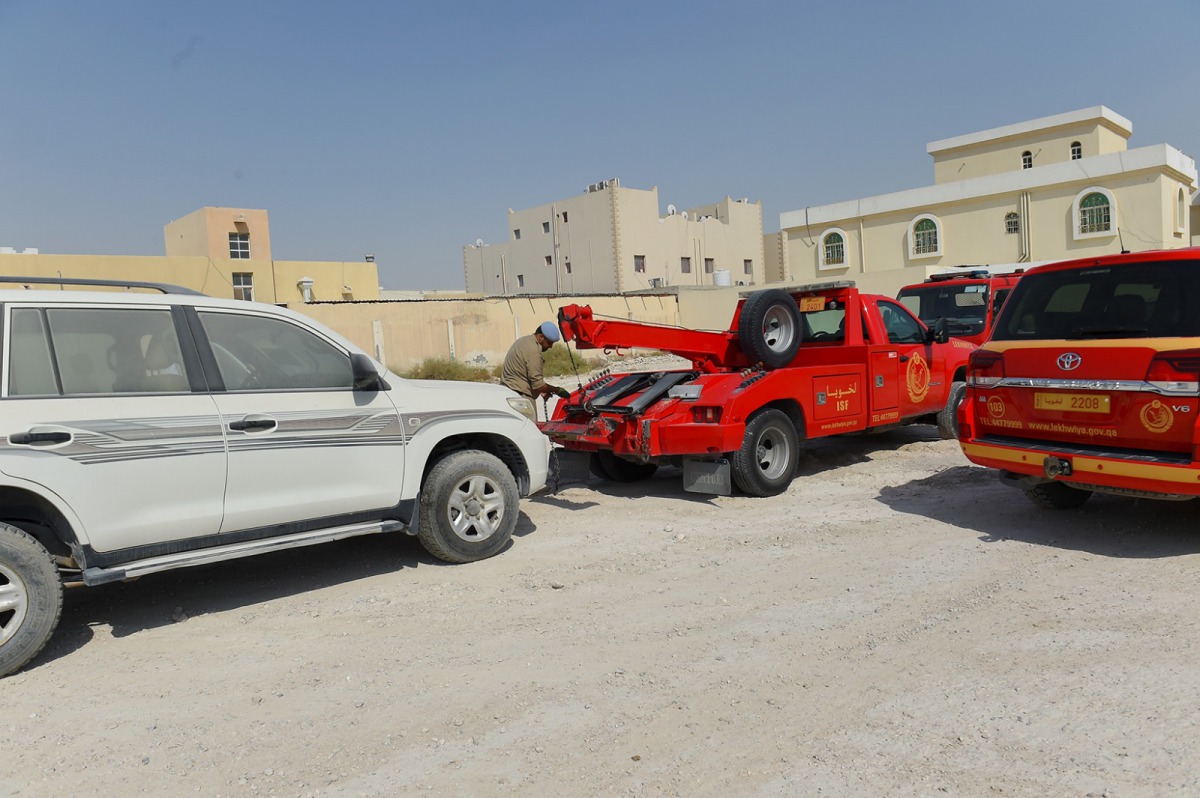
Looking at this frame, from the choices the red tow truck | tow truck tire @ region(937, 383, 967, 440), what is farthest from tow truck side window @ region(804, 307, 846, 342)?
tow truck tire @ region(937, 383, 967, 440)

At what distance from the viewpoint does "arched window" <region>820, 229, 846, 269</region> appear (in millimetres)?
36688

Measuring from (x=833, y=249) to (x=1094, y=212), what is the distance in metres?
9.96

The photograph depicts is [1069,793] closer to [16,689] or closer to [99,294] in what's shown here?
[16,689]

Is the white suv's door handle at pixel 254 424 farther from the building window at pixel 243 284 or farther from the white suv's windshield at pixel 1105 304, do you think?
the building window at pixel 243 284

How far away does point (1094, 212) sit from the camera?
30.0m

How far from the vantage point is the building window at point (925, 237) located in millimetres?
33875

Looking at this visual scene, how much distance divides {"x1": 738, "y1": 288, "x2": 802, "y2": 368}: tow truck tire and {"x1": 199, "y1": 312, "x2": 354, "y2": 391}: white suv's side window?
13.3 ft

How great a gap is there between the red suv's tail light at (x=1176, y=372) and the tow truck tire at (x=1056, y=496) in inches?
63.4

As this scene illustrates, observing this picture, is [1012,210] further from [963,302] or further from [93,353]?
[93,353]

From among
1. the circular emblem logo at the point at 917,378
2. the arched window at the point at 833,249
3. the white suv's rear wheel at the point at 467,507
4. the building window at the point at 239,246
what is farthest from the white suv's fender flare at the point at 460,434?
the building window at the point at 239,246

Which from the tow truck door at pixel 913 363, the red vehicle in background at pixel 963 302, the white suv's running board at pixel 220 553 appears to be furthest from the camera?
the red vehicle in background at pixel 963 302

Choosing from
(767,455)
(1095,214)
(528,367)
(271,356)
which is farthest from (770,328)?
(1095,214)

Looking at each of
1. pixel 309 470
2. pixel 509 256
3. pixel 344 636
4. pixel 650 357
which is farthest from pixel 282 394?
pixel 509 256

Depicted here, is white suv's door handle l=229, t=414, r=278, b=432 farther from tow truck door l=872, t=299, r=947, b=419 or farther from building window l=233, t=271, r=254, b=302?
building window l=233, t=271, r=254, b=302
